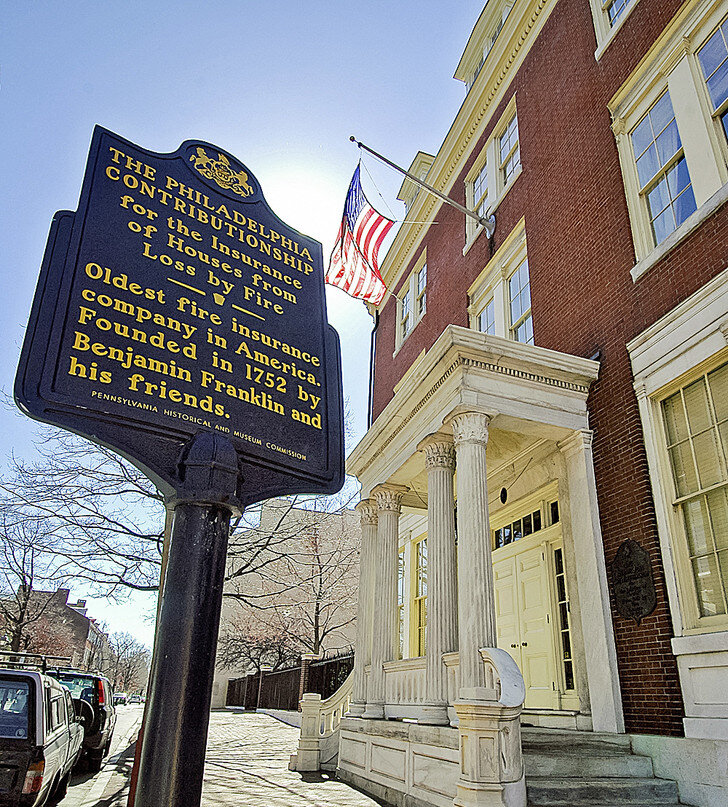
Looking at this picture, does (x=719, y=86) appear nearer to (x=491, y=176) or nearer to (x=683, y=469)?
(x=683, y=469)

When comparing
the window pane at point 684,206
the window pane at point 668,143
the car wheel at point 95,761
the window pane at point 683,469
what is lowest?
the car wheel at point 95,761

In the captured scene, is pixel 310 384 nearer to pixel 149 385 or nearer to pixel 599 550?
pixel 149 385

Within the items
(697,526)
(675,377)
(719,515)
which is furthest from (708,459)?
(675,377)

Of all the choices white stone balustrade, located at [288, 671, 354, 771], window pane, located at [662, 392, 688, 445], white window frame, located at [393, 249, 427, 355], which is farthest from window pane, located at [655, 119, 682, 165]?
white stone balustrade, located at [288, 671, 354, 771]

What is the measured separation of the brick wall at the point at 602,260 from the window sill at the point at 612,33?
12cm

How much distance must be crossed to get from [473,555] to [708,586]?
263 centimetres

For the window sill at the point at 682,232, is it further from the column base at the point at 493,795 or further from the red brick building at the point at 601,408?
the column base at the point at 493,795

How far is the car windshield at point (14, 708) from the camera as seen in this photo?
6.70 meters

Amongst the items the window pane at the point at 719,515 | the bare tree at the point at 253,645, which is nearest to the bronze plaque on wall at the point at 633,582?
the window pane at the point at 719,515

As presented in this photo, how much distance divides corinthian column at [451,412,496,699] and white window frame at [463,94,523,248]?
729cm

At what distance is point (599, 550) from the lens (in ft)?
27.9

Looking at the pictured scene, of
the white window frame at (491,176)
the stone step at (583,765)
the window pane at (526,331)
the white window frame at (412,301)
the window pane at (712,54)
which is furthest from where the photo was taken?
the white window frame at (412,301)

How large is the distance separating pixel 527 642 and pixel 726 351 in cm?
594

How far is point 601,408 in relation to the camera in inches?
360
